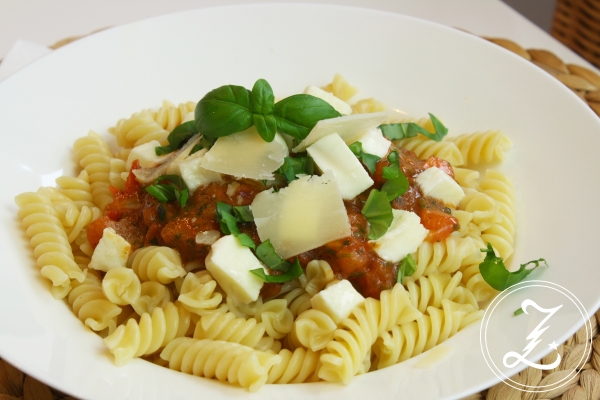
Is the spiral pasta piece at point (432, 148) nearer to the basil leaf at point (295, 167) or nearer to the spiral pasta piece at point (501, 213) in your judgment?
the spiral pasta piece at point (501, 213)

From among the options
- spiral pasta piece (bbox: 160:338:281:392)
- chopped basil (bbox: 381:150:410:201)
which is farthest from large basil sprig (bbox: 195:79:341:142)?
spiral pasta piece (bbox: 160:338:281:392)

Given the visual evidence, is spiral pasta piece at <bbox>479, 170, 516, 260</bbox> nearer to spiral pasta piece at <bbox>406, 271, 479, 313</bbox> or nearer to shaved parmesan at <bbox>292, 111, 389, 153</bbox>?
spiral pasta piece at <bbox>406, 271, 479, 313</bbox>

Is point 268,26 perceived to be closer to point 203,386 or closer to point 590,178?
point 590,178

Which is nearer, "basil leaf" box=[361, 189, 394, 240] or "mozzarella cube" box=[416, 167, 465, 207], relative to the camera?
"basil leaf" box=[361, 189, 394, 240]

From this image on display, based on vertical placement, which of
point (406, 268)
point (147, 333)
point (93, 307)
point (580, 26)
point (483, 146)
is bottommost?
point (93, 307)

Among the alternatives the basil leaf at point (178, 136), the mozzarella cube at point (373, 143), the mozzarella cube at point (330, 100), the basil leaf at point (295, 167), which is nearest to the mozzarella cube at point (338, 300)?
the basil leaf at point (295, 167)

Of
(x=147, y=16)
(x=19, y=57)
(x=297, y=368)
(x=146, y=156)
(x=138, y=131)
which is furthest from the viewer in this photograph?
(x=147, y=16)

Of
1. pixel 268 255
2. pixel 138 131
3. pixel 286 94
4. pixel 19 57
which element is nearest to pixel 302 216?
pixel 268 255

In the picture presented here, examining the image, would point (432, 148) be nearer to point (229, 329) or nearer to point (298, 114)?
point (298, 114)
